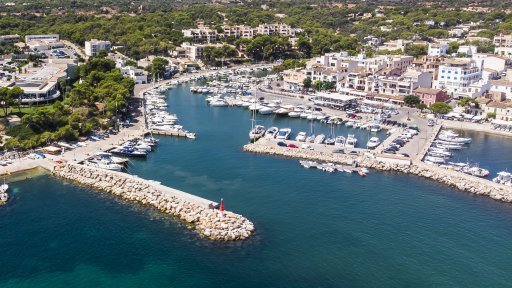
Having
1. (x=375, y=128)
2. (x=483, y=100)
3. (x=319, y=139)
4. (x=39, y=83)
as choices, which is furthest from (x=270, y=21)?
(x=319, y=139)

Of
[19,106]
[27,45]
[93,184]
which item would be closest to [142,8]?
[27,45]

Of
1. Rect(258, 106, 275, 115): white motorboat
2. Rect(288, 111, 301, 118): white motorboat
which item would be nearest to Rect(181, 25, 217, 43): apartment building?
Rect(258, 106, 275, 115): white motorboat

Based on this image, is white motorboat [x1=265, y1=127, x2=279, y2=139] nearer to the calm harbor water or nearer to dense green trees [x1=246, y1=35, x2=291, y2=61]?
the calm harbor water

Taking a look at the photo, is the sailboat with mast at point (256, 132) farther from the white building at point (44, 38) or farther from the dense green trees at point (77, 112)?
the white building at point (44, 38)

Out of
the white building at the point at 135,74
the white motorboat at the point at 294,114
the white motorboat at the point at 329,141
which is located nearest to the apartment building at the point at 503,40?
the white motorboat at the point at 294,114

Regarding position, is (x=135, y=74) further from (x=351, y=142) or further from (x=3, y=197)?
(x=3, y=197)
